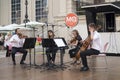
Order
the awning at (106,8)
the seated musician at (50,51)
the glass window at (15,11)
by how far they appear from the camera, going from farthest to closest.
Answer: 1. the glass window at (15,11)
2. the awning at (106,8)
3. the seated musician at (50,51)

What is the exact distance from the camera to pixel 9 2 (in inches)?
1794

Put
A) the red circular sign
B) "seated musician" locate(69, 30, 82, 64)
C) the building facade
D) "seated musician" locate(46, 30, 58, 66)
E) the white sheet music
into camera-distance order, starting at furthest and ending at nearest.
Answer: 1. the building facade
2. the red circular sign
3. "seated musician" locate(69, 30, 82, 64)
4. "seated musician" locate(46, 30, 58, 66)
5. the white sheet music

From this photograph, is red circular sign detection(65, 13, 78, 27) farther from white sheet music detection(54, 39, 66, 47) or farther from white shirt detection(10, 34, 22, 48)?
white sheet music detection(54, 39, 66, 47)

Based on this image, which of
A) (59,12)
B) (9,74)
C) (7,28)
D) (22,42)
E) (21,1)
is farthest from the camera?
(21,1)

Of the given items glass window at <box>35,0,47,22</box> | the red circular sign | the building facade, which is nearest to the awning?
the red circular sign

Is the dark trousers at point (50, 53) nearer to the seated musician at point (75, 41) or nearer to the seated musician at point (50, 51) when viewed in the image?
the seated musician at point (50, 51)

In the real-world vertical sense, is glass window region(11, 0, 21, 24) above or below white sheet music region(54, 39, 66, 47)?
above

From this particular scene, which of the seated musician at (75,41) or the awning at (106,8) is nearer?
the seated musician at (75,41)

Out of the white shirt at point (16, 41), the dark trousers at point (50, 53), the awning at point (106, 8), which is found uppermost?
the awning at point (106, 8)

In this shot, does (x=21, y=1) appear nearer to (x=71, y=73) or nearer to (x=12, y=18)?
(x=12, y=18)

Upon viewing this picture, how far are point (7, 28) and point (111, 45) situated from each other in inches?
666

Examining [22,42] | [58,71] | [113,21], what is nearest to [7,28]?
[113,21]

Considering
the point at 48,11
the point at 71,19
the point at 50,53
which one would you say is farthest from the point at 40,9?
the point at 50,53

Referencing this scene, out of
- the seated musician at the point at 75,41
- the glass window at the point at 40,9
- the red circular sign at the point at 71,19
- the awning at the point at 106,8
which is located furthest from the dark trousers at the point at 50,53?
the glass window at the point at 40,9
